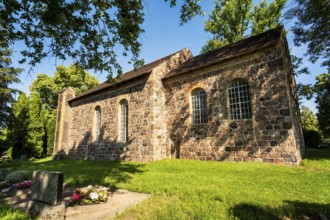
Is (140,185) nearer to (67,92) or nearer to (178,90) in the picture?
(178,90)

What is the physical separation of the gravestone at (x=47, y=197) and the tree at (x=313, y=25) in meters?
12.7

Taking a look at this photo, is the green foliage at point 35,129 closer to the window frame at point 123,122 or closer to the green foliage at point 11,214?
the window frame at point 123,122

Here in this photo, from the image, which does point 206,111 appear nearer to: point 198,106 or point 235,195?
point 198,106

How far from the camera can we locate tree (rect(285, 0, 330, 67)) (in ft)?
30.2

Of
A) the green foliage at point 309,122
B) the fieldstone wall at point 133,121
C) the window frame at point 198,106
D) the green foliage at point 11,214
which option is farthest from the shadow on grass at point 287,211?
the green foliage at point 309,122

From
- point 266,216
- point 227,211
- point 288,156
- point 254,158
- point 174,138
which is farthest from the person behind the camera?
point 174,138

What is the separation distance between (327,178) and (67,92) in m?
22.2

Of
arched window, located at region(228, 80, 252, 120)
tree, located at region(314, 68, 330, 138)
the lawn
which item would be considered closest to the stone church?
arched window, located at region(228, 80, 252, 120)

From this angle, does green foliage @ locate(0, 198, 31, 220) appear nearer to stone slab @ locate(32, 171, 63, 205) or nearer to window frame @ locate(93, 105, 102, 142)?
stone slab @ locate(32, 171, 63, 205)

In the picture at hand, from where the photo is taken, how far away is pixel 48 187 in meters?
4.07

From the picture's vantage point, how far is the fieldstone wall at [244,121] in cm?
841

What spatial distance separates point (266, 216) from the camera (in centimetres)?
349

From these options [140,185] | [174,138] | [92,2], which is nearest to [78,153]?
[174,138]

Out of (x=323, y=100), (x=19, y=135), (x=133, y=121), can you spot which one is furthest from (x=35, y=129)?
(x=323, y=100)
